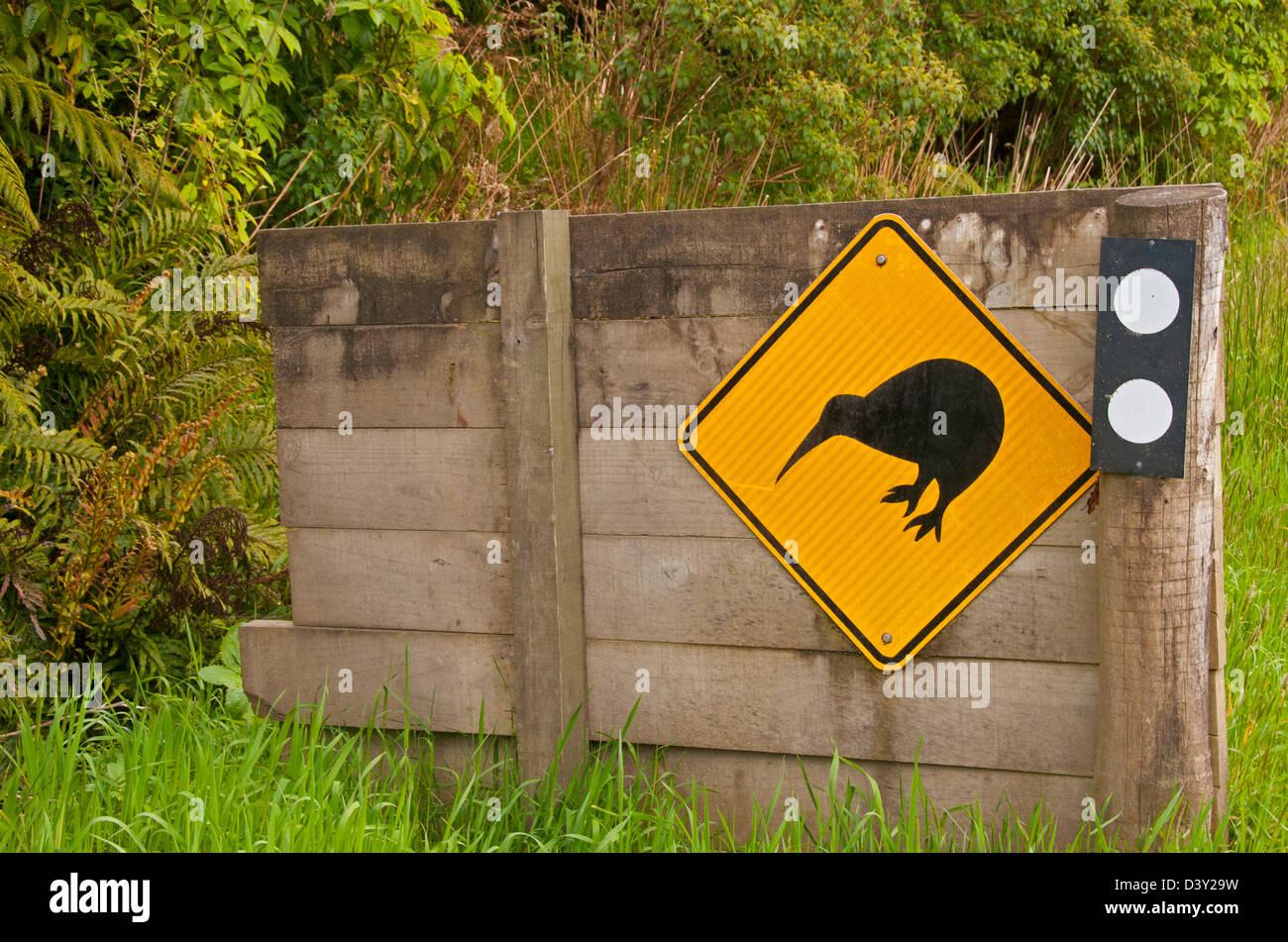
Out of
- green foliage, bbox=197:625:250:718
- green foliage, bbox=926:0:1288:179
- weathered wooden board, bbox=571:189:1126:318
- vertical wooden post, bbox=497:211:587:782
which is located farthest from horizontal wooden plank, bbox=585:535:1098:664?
green foliage, bbox=926:0:1288:179

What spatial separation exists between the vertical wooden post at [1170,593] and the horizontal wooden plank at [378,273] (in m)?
1.54

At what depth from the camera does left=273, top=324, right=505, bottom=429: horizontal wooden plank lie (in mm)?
2857

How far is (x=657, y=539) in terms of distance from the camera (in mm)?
2791

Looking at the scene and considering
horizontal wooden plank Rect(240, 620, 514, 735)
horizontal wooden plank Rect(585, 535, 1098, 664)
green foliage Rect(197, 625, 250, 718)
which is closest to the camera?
horizontal wooden plank Rect(585, 535, 1098, 664)

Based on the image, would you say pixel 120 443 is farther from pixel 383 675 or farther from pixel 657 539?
pixel 657 539

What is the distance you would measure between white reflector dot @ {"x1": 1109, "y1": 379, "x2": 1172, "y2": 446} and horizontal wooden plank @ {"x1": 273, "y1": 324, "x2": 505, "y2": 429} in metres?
1.46

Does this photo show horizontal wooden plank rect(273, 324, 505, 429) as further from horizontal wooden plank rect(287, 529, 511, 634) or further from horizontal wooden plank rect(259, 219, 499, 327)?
horizontal wooden plank rect(287, 529, 511, 634)

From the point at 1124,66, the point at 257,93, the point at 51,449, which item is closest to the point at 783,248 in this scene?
the point at 51,449

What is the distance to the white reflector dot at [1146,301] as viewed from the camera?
2.29 meters

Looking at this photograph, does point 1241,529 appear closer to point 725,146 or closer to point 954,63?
point 725,146

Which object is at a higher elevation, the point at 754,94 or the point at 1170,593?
the point at 754,94

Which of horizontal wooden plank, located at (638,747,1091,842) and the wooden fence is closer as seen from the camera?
the wooden fence

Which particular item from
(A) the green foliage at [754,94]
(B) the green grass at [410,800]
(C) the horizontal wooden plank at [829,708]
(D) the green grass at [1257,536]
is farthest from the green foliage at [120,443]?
(D) the green grass at [1257,536]

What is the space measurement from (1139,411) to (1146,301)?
231 millimetres
